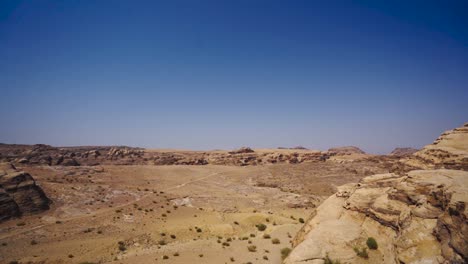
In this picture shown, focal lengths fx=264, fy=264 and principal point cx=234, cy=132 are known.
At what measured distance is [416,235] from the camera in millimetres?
12047

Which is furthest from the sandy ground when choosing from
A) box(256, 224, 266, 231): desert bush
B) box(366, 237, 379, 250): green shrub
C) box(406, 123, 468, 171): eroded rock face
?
box(406, 123, 468, 171): eroded rock face

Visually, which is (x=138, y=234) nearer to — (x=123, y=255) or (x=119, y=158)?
(x=123, y=255)

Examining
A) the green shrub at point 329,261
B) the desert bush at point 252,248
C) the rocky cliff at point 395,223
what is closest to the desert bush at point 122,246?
the desert bush at point 252,248

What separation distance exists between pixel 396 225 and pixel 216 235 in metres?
18.8

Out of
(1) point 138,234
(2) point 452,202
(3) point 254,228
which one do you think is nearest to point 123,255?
(1) point 138,234

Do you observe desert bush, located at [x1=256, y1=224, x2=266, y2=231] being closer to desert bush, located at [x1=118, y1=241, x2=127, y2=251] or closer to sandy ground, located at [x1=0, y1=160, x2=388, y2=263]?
sandy ground, located at [x1=0, y1=160, x2=388, y2=263]

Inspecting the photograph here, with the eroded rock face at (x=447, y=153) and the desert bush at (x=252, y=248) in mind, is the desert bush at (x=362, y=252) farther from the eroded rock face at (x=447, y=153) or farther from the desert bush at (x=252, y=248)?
the eroded rock face at (x=447, y=153)

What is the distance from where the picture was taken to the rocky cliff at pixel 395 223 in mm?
10945

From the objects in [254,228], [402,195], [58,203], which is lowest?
[254,228]

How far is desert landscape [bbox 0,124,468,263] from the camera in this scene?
12.8 meters

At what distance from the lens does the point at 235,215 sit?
35.3 metres

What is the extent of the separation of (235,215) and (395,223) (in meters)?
23.8

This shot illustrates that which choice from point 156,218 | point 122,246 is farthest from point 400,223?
point 156,218

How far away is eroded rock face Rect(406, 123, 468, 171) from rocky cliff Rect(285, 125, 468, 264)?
1.14 m
